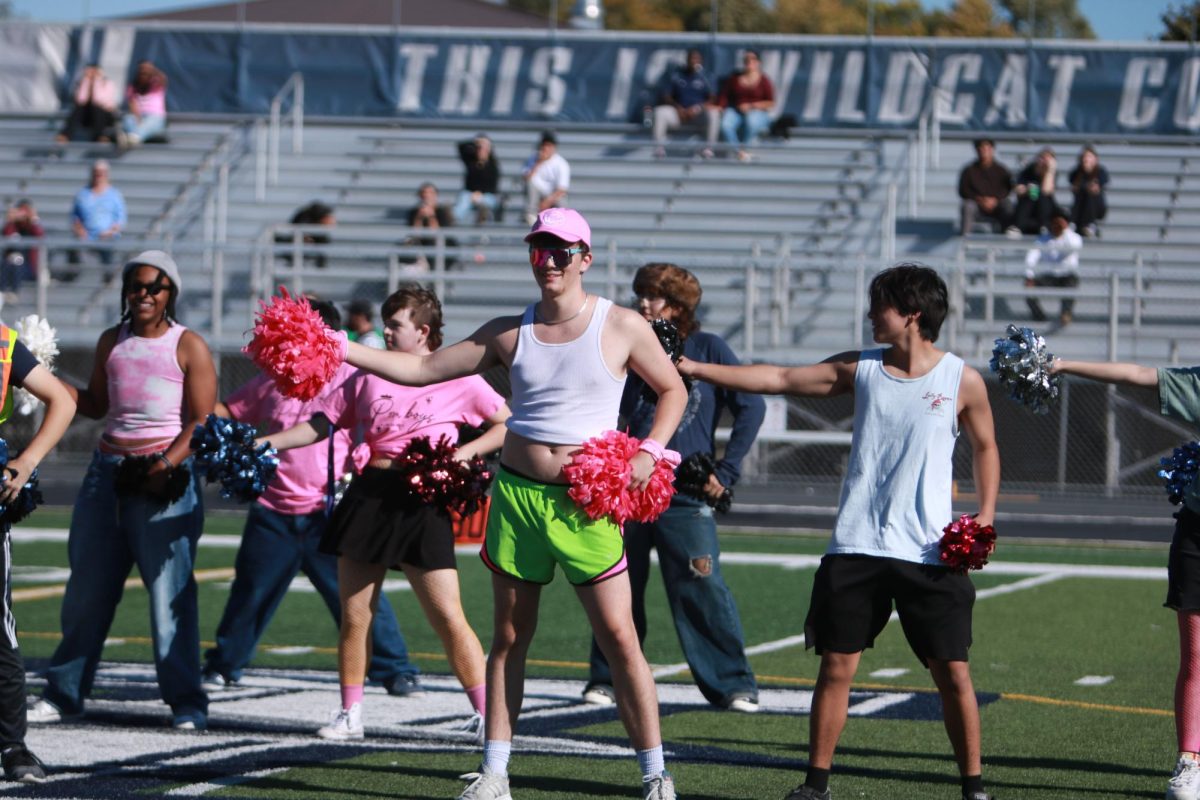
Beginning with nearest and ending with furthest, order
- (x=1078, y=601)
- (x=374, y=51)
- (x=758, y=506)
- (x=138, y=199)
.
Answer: (x=1078, y=601), (x=758, y=506), (x=138, y=199), (x=374, y=51)

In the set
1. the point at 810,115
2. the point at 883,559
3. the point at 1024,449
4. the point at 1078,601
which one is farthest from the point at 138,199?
the point at 883,559

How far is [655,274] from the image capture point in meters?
7.58

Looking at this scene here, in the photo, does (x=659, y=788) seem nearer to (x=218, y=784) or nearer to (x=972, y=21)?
(x=218, y=784)

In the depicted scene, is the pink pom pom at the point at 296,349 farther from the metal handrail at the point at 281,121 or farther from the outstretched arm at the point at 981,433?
the metal handrail at the point at 281,121

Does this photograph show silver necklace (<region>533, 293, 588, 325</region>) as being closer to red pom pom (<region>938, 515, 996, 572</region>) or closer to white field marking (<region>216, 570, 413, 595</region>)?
red pom pom (<region>938, 515, 996, 572</region>)

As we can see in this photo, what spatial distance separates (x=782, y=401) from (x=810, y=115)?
879 cm

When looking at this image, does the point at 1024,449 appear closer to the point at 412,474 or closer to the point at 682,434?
the point at 682,434

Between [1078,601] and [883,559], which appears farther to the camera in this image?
[1078,601]

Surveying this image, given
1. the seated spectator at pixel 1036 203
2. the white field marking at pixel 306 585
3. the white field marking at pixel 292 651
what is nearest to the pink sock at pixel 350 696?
the white field marking at pixel 292 651

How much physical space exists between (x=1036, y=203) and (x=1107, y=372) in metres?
16.3

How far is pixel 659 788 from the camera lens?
218 inches

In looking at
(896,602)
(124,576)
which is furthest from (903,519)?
(124,576)

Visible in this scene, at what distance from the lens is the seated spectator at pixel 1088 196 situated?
72.4 feet

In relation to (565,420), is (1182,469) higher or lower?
lower
